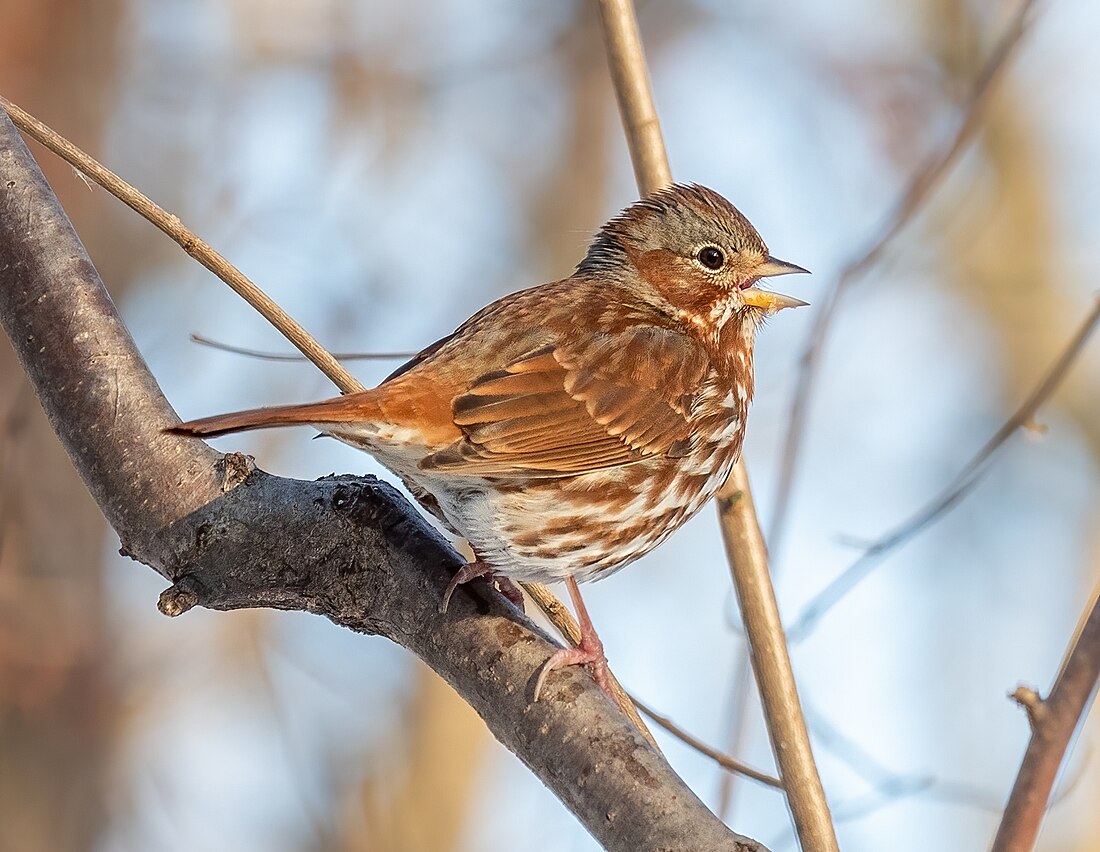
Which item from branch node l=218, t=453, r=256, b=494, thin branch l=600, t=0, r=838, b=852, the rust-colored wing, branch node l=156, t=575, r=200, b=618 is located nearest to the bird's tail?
branch node l=218, t=453, r=256, b=494

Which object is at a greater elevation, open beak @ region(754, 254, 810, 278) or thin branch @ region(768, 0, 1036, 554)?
open beak @ region(754, 254, 810, 278)

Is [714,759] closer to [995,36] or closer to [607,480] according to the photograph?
[607,480]

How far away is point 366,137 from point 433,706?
3.29 metres

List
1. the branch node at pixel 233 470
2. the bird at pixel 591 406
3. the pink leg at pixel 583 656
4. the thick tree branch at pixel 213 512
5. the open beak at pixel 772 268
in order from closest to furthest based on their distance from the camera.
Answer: the pink leg at pixel 583 656 < the thick tree branch at pixel 213 512 < the branch node at pixel 233 470 < the bird at pixel 591 406 < the open beak at pixel 772 268

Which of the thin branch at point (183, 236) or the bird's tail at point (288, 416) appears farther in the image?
the thin branch at point (183, 236)

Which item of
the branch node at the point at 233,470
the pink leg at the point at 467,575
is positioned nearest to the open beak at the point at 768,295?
the pink leg at the point at 467,575

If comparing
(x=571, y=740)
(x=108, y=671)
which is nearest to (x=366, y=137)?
(x=108, y=671)

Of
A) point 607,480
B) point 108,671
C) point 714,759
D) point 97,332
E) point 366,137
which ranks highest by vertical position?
point 366,137

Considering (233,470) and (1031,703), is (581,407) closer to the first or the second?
(233,470)

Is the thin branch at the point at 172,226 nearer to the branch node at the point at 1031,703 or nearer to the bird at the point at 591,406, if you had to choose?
the bird at the point at 591,406

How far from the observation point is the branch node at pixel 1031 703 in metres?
1.65

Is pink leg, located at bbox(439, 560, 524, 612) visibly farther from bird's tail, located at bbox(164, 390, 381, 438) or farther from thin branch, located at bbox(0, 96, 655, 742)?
bird's tail, located at bbox(164, 390, 381, 438)

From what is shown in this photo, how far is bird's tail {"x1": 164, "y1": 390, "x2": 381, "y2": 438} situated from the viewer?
245 cm

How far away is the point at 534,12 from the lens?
26.2ft
